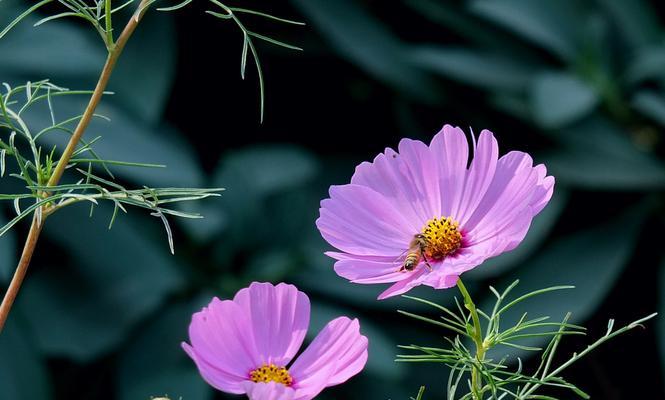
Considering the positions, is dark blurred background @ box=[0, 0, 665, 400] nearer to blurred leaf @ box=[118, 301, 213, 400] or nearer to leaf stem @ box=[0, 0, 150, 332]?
blurred leaf @ box=[118, 301, 213, 400]

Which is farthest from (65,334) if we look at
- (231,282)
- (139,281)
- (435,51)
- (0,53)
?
(435,51)

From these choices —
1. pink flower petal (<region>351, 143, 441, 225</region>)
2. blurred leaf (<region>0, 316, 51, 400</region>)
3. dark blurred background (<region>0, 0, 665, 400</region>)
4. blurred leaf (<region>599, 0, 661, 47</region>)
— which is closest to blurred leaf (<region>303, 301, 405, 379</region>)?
dark blurred background (<region>0, 0, 665, 400</region>)

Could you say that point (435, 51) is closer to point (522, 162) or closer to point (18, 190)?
point (18, 190)

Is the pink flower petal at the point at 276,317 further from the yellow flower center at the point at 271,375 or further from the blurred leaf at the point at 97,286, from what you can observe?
the blurred leaf at the point at 97,286

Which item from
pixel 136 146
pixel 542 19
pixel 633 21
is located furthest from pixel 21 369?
pixel 633 21

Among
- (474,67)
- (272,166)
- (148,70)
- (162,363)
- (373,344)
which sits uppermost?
(474,67)

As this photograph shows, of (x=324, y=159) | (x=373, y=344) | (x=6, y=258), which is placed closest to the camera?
(x=6, y=258)

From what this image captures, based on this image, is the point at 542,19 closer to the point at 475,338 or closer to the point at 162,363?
the point at 162,363
